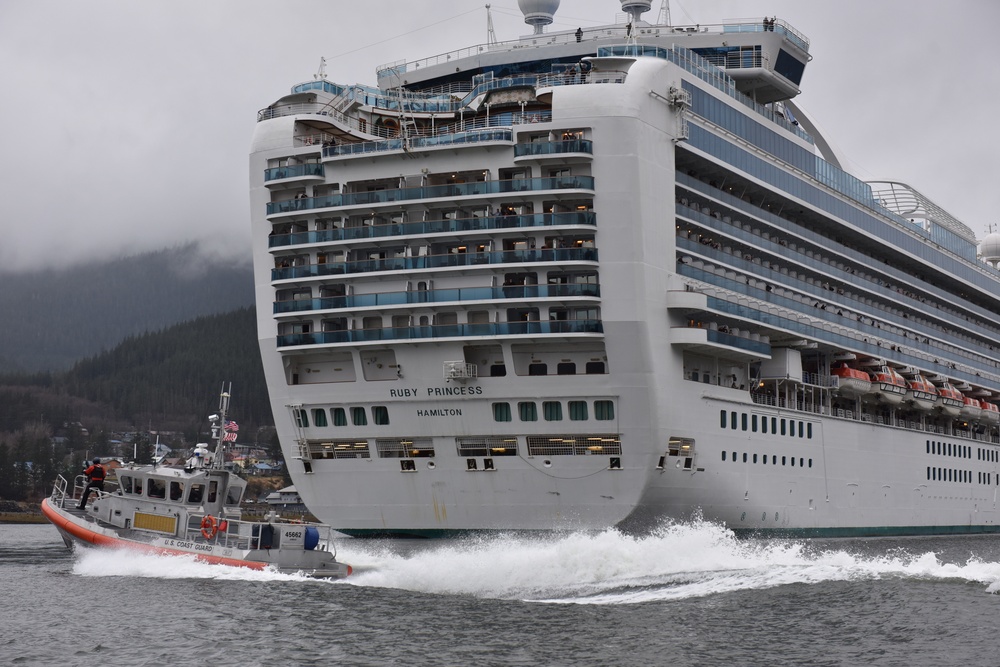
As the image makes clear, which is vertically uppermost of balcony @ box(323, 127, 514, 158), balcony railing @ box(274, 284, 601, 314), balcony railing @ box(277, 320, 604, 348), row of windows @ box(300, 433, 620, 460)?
balcony @ box(323, 127, 514, 158)

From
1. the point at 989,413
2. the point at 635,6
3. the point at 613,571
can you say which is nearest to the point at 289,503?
the point at 989,413

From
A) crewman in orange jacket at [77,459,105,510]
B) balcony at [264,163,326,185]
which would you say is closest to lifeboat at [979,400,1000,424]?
balcony at [264,163,326,185]

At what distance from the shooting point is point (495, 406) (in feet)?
170

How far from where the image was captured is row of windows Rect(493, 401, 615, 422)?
50938 mm

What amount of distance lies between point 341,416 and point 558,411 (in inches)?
397

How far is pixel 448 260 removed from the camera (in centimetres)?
5191

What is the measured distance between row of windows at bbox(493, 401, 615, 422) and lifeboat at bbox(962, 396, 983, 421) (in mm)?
43600

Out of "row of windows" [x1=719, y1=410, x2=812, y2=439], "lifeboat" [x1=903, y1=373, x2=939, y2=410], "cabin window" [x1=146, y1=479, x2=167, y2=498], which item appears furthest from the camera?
"lifeboat" [x1=903, y1=373, x2=939, y2=410]

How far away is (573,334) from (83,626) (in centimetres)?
2262

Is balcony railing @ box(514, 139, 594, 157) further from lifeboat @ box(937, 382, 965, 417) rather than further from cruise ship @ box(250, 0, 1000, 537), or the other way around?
lifeboat @ box(937, 382, 965, 417)

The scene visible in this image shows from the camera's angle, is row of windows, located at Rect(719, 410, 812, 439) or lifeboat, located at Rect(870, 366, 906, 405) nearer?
row of windows, located at Rect(719, 410, 812, 439)

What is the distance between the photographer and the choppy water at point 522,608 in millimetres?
31516

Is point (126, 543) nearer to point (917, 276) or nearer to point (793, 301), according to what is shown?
point (793, 301)

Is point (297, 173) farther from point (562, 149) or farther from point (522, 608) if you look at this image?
point (522, 608)
